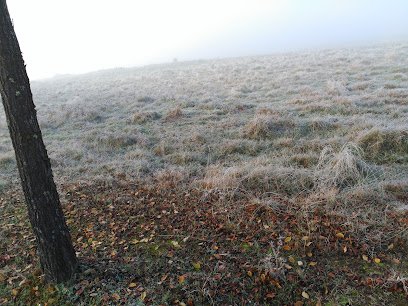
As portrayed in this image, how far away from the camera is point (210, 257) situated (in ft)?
14.8

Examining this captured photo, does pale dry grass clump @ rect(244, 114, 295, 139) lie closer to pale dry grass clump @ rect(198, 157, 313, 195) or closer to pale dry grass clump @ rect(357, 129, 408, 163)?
pale dry grass clump @ rect(357, 129, 408, 163)

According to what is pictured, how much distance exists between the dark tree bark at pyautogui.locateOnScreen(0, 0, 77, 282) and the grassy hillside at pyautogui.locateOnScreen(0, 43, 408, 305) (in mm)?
401

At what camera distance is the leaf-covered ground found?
3.87 m

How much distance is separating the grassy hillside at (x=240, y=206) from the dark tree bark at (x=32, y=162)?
15.8 inches

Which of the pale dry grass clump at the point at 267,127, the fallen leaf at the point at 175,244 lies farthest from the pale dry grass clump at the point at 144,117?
the fallen leaf at the point at 175,244

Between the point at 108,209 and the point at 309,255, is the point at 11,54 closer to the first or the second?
the point at 108,209

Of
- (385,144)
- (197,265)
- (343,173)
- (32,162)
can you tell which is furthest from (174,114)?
(32,162)

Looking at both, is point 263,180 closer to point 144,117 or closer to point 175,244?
point 175,244

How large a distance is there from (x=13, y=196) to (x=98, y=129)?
493 centimetres

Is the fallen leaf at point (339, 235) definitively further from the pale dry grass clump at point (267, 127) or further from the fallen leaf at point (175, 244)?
the pale dry grass clump at point (267, 127)

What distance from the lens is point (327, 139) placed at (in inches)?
318

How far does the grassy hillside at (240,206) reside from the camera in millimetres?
4008

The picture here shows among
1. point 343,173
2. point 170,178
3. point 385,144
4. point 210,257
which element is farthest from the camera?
point 385,144

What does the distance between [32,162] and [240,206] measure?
10.6ft
